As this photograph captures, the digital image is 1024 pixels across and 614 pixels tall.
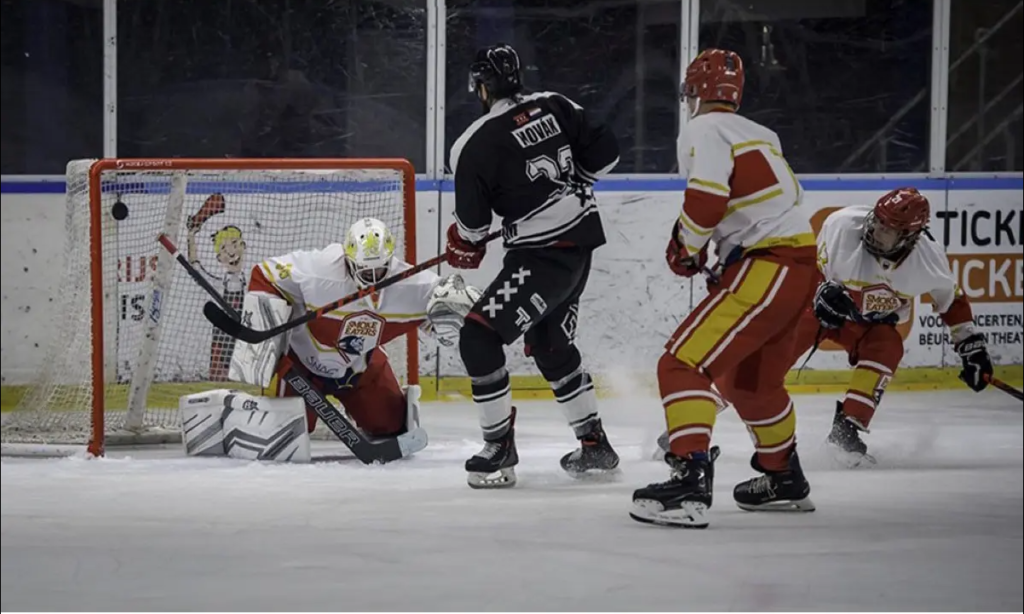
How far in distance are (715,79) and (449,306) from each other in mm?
1041

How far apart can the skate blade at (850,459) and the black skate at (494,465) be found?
846 millimetres

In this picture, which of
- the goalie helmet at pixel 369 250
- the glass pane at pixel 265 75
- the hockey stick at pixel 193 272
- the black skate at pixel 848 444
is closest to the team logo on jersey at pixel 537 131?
the goalie helmet at pixel 369 250

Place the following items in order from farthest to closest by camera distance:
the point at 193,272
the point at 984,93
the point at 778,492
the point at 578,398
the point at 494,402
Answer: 1. the point at 984,93
2. the point at 193,272
3. the point at 578,398
4. the point at 494,402
5. the point at 778,492

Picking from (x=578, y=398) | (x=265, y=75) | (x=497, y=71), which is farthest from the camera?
(x=265, y=75)

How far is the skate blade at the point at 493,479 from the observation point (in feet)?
11.9

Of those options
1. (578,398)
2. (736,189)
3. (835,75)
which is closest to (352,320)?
(578,398)

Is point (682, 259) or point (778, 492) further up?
point (682, 259)

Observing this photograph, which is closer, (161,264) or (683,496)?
(683,496)

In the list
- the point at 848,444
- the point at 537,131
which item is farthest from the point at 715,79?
the point at 848,444

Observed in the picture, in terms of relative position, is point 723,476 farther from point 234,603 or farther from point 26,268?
point 26,268

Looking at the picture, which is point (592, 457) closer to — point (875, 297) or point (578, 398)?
point (578, 398)

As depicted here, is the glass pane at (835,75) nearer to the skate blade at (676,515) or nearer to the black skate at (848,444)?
the black skate at (848,444)

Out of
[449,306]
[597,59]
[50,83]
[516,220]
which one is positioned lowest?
[449,306]

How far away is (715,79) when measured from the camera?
3.08 meters
